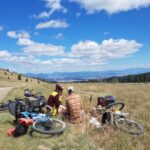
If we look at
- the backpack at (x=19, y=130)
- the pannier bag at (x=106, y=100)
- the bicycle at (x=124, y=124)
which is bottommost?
the backpack at (x=19, y=130)

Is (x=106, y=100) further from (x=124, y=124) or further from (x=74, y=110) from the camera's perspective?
(x=124, y=124)

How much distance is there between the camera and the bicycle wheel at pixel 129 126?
11227 millimetres

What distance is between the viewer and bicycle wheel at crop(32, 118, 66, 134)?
11.4 metres

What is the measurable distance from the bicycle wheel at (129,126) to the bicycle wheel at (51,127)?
1832 millimetres

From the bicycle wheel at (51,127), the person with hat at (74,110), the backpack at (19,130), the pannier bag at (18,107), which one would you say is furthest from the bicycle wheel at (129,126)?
the pannier bag at (18,107)

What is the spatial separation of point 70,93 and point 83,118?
1188 millimetres

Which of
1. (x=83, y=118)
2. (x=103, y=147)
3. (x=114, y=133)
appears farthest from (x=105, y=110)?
(x=103, y=147)

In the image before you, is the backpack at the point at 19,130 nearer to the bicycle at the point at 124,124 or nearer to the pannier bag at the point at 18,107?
the pannier bag at the point at 18,107

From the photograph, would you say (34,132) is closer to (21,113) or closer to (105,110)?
(21,113)

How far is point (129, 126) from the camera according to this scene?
11.9 m

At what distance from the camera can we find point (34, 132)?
1212 cm

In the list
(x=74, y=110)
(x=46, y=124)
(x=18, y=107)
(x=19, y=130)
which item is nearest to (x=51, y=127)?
(x=46, y=124)

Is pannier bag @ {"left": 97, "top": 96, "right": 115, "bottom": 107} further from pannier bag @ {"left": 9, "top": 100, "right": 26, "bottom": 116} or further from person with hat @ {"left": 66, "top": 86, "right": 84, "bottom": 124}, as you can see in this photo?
pannier bag @ {"left": 9, "top": 100, "right": 26, "bottom": 116}

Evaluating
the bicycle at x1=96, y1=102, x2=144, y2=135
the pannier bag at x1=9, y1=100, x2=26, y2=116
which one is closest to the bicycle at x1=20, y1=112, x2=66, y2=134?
the pannier bag at x1=9, y1=100, x2=26, y2=116
